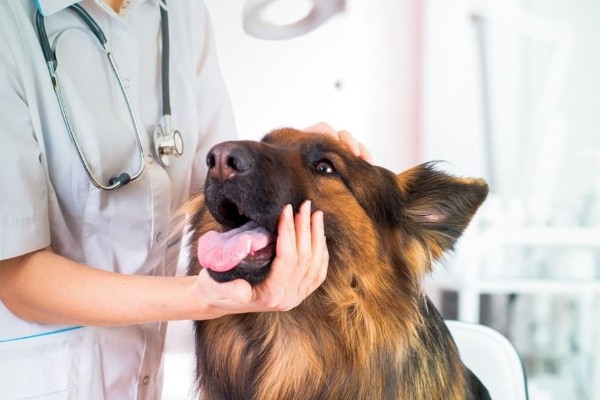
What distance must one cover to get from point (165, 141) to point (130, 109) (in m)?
0.10

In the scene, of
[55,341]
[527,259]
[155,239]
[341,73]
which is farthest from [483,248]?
[55,341]

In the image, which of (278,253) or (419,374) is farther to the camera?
(419,374)

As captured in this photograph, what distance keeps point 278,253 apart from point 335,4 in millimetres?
1313

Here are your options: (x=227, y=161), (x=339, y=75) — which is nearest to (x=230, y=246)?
(x=227, y=161)

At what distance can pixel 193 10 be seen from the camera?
1324 mm

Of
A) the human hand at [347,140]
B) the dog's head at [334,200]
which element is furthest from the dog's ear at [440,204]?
the human hand at [347,140]

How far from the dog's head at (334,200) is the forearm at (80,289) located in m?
0.17

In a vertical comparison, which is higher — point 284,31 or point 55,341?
point 284,31

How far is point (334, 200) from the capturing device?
1.05 meters

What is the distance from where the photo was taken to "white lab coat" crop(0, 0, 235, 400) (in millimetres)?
877

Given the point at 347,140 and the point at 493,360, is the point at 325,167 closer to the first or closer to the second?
the point at 347,140

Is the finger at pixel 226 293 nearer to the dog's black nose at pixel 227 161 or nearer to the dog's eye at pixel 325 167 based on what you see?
the dog's black nose at pixel 227 161

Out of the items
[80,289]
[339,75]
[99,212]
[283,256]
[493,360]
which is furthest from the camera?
[339,75]

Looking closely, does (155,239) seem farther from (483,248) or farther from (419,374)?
(483,248)
